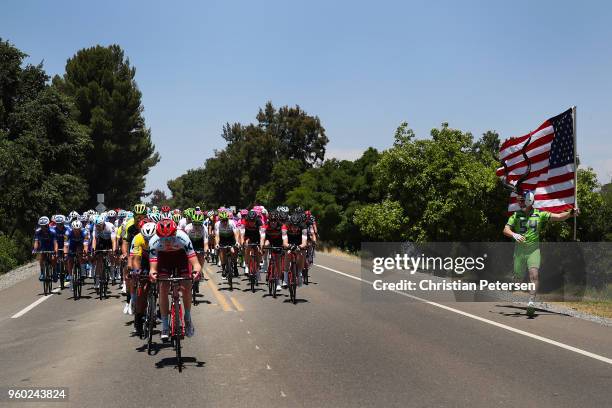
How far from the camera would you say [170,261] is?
29.1 feet

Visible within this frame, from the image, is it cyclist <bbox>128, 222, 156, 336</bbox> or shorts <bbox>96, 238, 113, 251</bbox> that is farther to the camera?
shorts <bbox>96, 238, 113, 251</bbox>

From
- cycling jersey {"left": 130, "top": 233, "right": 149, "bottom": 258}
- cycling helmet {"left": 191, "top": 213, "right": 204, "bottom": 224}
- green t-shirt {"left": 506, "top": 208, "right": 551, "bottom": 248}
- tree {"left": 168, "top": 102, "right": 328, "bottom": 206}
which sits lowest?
cycling jersey {"left": 130, "top": 233, "right": 149, "bottom": 258}

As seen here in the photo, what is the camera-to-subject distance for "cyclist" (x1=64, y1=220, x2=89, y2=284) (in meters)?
17.2

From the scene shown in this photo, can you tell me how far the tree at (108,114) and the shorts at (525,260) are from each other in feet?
164

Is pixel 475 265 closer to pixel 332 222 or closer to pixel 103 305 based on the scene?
pixel 103 305

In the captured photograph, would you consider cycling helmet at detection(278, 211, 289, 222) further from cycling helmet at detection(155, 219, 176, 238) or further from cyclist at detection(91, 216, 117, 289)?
cycling helmet at detection(155, 219, 176, 238)

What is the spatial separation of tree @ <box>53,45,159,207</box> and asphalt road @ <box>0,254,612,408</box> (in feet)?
159

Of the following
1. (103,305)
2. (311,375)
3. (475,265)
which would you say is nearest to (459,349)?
(311,375)

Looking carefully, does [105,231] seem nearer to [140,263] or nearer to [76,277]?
[76,277]

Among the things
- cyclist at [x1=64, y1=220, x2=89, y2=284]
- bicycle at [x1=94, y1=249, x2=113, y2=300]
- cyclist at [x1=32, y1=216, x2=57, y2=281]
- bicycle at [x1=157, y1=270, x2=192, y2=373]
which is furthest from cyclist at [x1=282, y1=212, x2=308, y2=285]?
bicycle at [x1=157, y1=270, x2=192, y2=373]

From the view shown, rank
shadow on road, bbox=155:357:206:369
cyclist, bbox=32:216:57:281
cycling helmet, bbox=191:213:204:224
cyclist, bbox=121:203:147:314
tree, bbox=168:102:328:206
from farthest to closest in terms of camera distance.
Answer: tree, bbox=168:102:328:206, cyclist, bbox=32:216:57:281, cycling helmet, bbox=191:213:204:224, cyclist, bbox=121:203:147:314, shadow on road, bbox=155:357:206:369

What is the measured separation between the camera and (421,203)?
1362 inches

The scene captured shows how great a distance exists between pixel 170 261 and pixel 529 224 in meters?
7.48

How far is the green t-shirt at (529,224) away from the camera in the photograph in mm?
12898
